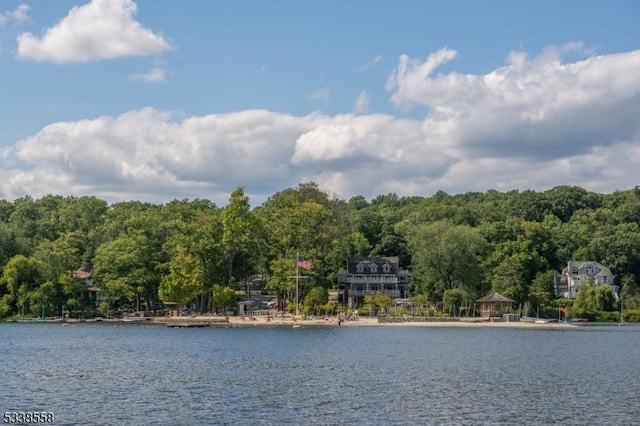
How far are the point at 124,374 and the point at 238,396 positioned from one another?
11.2 meters

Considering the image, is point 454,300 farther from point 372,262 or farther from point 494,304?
point 372,262

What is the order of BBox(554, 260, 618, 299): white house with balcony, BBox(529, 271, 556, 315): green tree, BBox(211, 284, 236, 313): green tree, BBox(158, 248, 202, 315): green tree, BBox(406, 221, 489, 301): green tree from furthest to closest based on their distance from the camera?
BBox(554, 260, 618, 299): white house with balcony → BBox(529, 271, 556, 315): green tree → BBox(406, 221, 489, 301): green tree → BBox(211, 284, 236, 313): green tree → BBox(158, 248, 202, 315): green tree

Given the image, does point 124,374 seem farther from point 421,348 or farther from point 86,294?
point 86,294

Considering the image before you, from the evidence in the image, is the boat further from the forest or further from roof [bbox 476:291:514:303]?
roof [bbox 476:291:514:303]

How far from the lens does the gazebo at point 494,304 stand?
4218 inches

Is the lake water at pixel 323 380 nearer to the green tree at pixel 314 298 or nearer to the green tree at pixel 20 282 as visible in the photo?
the green tree at pixel 314 298

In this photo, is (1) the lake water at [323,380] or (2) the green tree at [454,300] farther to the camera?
(2) the green tree at [454,300]

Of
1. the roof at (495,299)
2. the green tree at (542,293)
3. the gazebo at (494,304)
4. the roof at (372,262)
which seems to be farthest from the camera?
the roof at (372,262)

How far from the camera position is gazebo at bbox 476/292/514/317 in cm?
10712

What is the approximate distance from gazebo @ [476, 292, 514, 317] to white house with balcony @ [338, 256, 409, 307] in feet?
58.0

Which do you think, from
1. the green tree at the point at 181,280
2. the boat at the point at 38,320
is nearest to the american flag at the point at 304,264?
the green tree at the point at 181,280

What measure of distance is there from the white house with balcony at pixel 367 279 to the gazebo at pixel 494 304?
696 inches

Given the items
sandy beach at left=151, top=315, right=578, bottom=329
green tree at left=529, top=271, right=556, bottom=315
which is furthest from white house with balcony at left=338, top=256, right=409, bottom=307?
green tree at left=529, top=271, right=556, bottom=315

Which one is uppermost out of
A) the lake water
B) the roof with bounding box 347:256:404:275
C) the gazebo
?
the roof with bounding box 347:256:404:275
